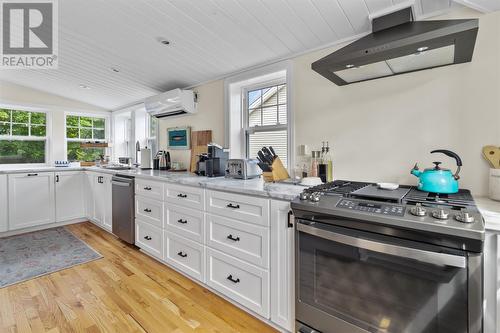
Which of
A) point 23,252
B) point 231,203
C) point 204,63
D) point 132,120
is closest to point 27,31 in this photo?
→ point 204,63

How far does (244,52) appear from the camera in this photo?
2322mm

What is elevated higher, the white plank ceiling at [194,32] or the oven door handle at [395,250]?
the white plank ceiling at [194,32]

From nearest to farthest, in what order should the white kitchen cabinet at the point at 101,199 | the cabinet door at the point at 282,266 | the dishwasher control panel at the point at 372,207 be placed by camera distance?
the dishwasher control panel at the point at 372,207 < the cabinet door at the point at 282,266 < the white kitchen cabinet at the point at 101,199

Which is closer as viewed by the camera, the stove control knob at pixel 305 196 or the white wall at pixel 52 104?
the stove control knob at pixel 305 196

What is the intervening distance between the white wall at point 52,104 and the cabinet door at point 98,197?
3.95 feet

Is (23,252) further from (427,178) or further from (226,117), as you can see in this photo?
(427,178)

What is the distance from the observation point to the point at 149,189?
2.74 metres

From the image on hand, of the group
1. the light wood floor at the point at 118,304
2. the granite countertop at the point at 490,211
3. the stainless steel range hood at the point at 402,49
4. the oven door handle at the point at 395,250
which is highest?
the stainless steel range hood at the point at 402,49

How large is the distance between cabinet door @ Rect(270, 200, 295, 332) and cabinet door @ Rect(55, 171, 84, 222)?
3.98 meters

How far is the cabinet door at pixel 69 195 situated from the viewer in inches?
158

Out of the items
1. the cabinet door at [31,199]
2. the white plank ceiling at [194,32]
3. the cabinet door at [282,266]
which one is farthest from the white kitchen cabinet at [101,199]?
the cabinet door at [282,266]

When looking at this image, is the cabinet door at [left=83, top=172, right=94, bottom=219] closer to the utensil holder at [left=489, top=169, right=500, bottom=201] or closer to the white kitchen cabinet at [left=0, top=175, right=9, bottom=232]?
the white kitchen cabinet at [left=0, top=175, right=9, bottom=232]

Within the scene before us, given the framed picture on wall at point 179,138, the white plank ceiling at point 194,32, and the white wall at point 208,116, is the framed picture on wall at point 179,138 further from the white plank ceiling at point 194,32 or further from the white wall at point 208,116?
the white plank ceiling at point 194,32

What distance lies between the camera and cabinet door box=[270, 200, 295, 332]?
5.17ft
